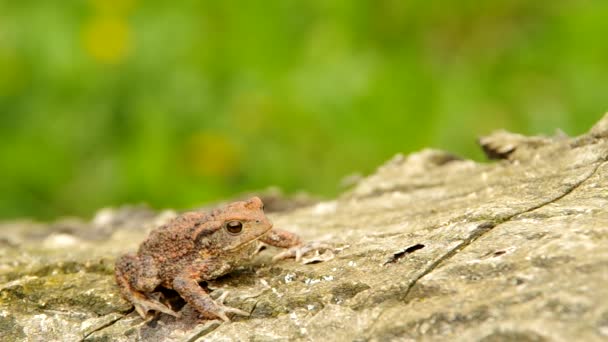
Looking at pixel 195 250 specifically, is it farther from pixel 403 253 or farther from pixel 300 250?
pixel 403 253

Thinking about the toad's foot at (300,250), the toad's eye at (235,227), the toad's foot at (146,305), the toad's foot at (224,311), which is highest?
the toad's eye at (235,227)

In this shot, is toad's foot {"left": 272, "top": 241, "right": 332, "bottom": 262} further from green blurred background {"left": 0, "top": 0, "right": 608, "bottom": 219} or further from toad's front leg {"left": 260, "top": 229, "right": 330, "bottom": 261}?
green blurred background {"left": 0, "top": 0, "right": 608, "bottom": 219}

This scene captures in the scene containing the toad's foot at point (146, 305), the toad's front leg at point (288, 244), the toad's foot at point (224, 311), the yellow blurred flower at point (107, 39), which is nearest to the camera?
the toad's foot at point (224, 311)

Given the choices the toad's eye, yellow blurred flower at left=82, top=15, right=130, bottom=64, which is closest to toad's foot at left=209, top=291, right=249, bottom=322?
the toad's eye

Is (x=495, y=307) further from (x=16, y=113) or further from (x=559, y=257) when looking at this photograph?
(x=16, y=113)

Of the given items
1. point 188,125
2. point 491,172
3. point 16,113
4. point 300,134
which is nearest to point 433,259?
point 491,172

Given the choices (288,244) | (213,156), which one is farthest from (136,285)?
(213,156)

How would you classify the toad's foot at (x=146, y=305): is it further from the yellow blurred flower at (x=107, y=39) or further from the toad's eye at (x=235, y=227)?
the yellow blurred flower at (x=107, y=39)

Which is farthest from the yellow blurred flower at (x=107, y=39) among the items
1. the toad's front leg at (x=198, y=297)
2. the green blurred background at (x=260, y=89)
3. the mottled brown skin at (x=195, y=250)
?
the toad's front leg at (x=198, y=297)
